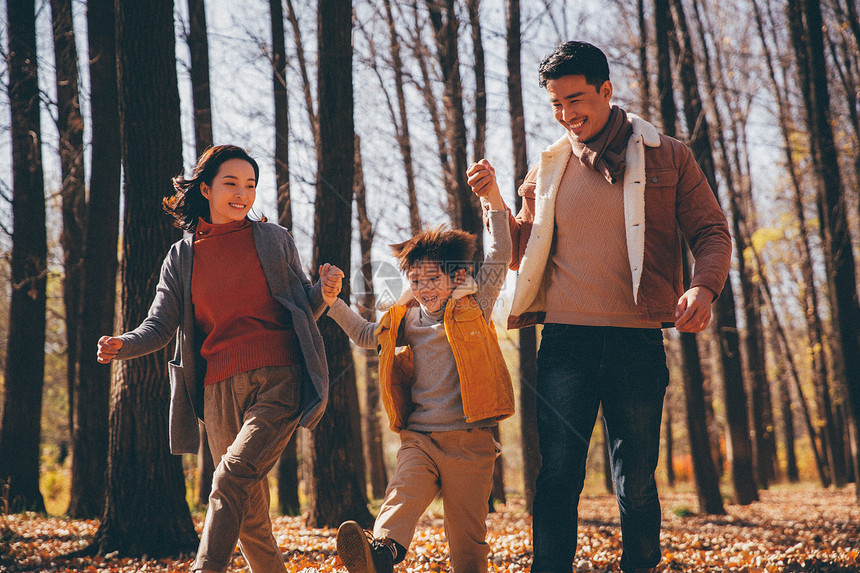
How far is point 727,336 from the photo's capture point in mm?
11961

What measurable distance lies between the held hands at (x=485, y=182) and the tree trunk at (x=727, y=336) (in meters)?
8.68

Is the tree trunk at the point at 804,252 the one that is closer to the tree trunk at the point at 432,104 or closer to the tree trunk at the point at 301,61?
the tree trunk at the point at 432,104

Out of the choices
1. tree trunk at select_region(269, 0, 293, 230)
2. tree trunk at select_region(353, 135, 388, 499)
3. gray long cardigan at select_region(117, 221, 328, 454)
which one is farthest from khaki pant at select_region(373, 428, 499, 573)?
tree trunk at select_region(269, 0, 293, 230)

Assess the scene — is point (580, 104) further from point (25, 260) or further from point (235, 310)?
point (25, 260)

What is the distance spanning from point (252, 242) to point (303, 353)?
663 millimetres

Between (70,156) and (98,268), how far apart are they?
2647 mm

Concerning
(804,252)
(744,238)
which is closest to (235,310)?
(744,238)

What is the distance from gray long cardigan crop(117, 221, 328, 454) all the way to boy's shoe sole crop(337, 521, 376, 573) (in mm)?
598

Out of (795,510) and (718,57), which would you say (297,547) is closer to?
(795,510)

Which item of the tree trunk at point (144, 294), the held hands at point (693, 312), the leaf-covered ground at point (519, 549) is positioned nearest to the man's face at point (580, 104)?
the held hands at point (693, 312)

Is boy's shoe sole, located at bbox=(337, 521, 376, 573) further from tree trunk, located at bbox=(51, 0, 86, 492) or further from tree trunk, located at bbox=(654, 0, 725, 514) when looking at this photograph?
tree trunk, located at bbox=(51, 0, 86, 492)

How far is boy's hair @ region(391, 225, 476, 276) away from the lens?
3701mm

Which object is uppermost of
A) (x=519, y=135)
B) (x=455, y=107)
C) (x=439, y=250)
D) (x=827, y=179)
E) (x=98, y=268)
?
(x=455, y=107)

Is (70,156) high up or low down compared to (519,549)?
up
